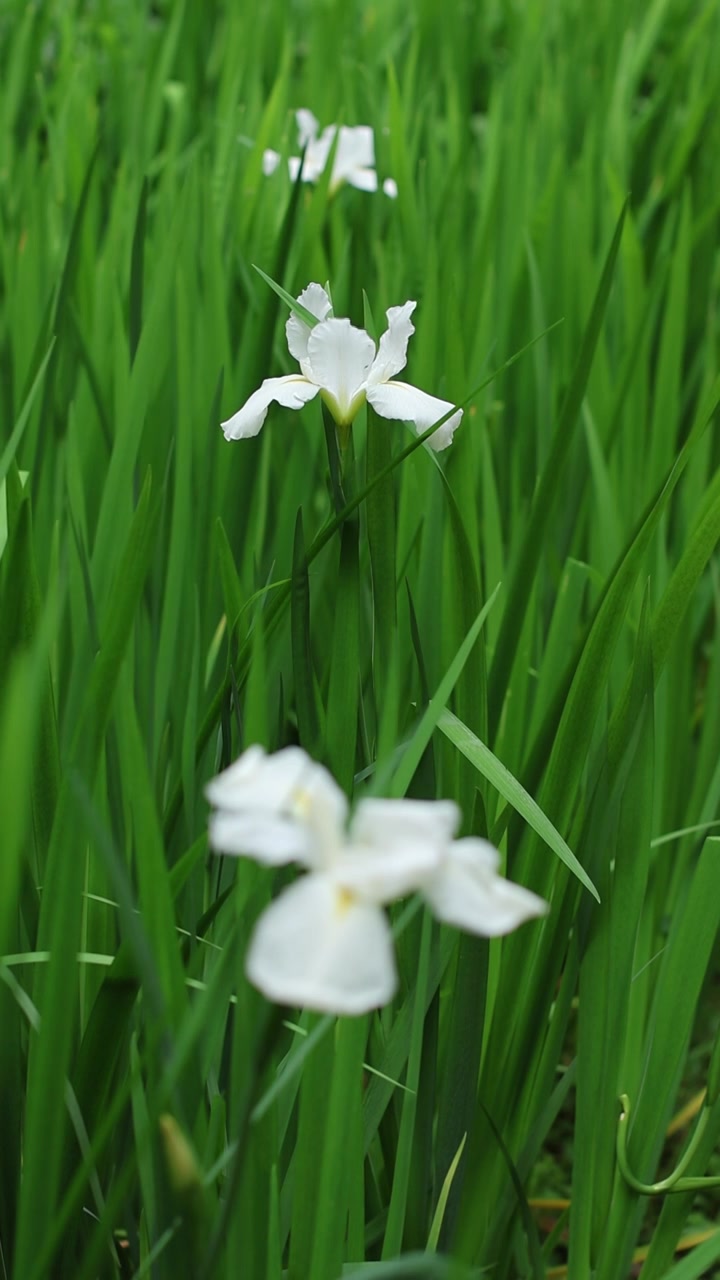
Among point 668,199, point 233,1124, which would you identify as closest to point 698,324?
point 668,199

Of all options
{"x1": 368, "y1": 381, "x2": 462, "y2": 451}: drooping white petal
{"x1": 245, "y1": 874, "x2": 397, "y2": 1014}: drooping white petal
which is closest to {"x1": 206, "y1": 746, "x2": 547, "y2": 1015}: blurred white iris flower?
{"x1": 245, "y1": 874, "x2": 397, "y2": 1014}: drooping white petal

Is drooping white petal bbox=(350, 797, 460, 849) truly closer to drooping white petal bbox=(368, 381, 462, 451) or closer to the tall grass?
the tall grass

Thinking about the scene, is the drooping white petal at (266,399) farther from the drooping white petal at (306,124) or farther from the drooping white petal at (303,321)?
the drooping white petal at (306,124)

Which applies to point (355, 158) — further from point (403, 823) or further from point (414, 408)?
point (403, 823)

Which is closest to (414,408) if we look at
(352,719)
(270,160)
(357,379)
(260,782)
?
(357,379)

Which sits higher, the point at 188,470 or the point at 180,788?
the point at 188,470

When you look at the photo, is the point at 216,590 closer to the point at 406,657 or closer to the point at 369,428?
the point at 406,657
